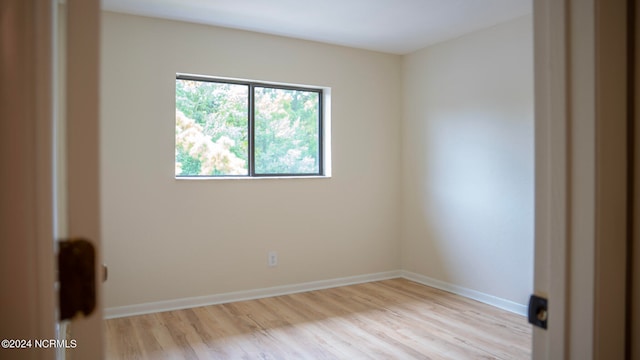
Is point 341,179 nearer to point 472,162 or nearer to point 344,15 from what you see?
point 472,162

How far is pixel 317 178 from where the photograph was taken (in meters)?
4.15

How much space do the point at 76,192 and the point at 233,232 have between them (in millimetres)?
3263

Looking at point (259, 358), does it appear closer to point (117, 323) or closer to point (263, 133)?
point (117, 323)

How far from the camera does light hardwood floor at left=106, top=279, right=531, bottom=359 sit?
2662mm

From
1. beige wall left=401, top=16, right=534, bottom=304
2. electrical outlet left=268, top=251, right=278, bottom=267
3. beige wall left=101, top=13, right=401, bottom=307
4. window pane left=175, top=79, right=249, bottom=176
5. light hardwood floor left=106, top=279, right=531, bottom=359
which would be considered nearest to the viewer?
light hardwood floor left=106, top=279, right=531, bottom=359

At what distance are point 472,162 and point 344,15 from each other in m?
1.76

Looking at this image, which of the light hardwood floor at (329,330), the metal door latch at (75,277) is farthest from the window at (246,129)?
the metal door latch at (75,277)

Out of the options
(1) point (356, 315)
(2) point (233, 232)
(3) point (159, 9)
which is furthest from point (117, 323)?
(3) point (159, 9)

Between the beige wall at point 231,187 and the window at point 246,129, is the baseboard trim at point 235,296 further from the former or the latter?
the window at point 246,129

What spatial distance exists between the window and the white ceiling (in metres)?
0.55

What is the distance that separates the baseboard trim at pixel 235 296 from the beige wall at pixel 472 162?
620 millimetres

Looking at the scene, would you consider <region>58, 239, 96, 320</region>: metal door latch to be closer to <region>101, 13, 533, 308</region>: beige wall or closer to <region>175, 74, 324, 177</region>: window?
<region>101, 13, 533, 308</region>: beige wall

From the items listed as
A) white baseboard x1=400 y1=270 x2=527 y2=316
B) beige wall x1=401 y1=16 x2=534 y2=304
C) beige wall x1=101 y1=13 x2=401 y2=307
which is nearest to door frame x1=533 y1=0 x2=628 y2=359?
beige wall x1=401 y1=16 x2=534 y2=304

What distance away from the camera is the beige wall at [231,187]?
330 cm
